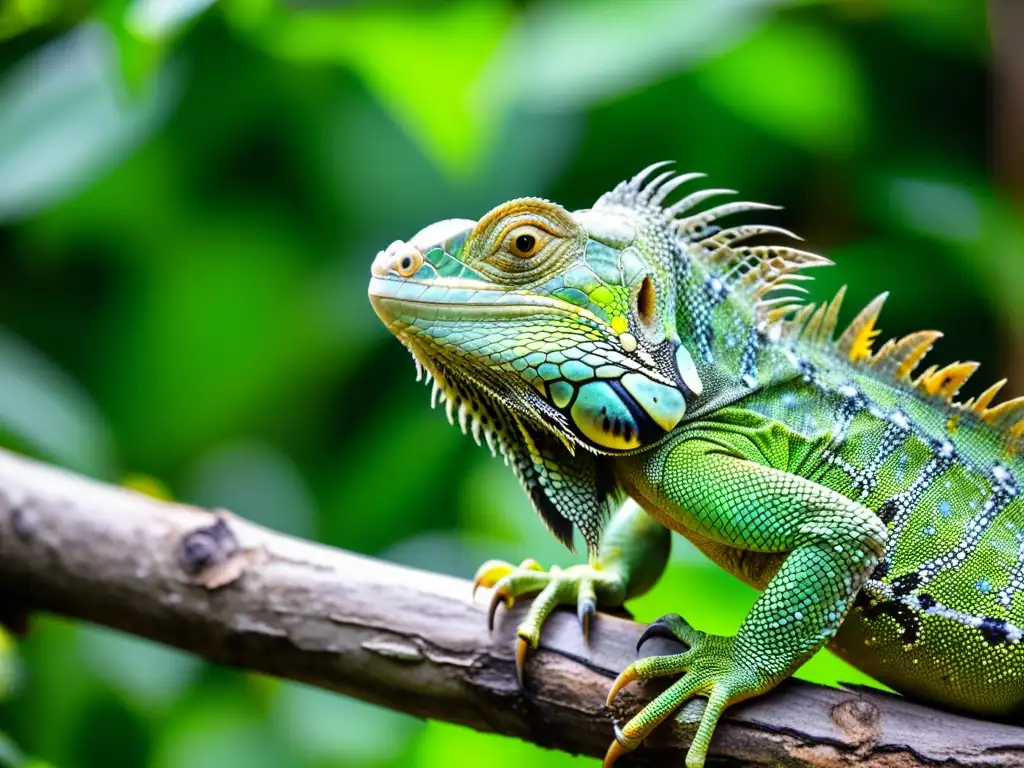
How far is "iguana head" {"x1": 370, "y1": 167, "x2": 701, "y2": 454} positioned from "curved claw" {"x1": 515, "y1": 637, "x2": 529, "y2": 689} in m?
0.53

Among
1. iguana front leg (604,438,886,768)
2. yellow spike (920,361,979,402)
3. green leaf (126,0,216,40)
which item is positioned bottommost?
iguana front leg (604,438,886,768)

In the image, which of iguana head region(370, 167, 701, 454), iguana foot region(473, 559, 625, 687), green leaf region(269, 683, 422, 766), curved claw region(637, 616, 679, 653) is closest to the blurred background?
green leaf region(269, 683, 422, 766)

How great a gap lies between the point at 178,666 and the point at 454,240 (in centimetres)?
321

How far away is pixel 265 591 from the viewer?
9.95ft

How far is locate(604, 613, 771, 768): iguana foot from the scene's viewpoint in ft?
7.61

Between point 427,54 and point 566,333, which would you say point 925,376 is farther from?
point 427,54

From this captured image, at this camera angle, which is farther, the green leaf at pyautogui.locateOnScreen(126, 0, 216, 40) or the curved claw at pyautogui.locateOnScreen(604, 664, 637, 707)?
the green leaf at pyautogui.locateOnScreen(126, 0, 216, 40)

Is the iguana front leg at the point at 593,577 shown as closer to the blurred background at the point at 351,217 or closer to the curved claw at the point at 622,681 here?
the curved claw at the point at 622,681

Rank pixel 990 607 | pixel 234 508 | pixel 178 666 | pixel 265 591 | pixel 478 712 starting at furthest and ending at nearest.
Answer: pixel 234 508 → pixel 178 666 → pixel 265 591 → pixel 478 712 → pixel 990 607

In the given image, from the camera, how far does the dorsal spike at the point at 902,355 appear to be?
2.80 meters

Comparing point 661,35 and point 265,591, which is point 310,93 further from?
point 265,591

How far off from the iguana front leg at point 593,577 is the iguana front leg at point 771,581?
0.31 m

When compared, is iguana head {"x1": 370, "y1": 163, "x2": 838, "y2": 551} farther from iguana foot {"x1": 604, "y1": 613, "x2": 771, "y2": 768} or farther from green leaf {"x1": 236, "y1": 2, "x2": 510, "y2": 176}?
green leaf {"x1": 236, "y1": 2, "x2": 510, "y2": 176}

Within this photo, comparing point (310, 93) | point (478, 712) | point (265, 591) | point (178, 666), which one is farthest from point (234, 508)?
point (478, 712)
